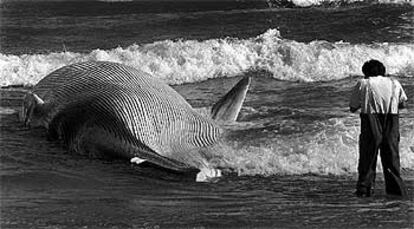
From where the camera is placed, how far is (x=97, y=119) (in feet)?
34.7

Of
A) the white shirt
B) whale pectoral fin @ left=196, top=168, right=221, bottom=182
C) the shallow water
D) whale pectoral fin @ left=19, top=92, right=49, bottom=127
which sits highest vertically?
the white shirt

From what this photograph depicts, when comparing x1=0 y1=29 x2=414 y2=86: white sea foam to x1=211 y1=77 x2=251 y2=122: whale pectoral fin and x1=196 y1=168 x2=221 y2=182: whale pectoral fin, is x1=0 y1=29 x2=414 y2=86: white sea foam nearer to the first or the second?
x1=211 y1=77 x2=251 y2=122: whale pectoral fin

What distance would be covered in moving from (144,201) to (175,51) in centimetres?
1408

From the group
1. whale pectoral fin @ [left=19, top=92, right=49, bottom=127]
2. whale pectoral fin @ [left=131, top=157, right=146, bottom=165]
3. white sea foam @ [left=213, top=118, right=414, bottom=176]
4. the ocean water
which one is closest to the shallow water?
the ocean water

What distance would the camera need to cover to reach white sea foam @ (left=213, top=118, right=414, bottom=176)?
1030cm

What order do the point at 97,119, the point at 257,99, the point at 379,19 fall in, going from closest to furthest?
the point at 97,119 < the point at 257,99 < the point at 379,19

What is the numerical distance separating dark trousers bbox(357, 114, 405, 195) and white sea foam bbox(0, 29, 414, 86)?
433 inches

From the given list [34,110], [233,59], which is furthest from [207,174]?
[233,59]

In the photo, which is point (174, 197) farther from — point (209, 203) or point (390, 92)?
point (390, 92)

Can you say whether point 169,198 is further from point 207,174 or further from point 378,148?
point 378,148

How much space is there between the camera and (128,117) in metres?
10.4

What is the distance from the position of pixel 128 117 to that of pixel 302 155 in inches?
84.3

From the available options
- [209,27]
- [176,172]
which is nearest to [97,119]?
[176,172]

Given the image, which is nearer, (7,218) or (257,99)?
(7,218)
